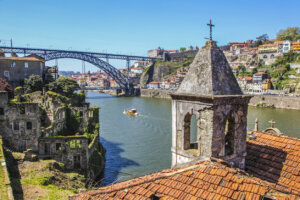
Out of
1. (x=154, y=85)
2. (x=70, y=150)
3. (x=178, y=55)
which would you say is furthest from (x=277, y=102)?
(x=178, y=55)

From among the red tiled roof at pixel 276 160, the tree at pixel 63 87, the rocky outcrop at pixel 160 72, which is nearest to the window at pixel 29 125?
the tree at pixel 63 87

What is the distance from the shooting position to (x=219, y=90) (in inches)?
279

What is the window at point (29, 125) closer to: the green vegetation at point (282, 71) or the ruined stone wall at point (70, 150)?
the ruined stone wall at point (70, 150)

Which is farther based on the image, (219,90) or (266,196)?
(219,90)

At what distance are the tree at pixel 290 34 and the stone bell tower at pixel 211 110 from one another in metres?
118

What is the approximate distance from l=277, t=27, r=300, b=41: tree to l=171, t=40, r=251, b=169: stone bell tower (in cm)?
11793

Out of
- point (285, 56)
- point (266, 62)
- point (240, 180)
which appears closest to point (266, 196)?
point (240, 180)

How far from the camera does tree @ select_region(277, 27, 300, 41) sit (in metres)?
107

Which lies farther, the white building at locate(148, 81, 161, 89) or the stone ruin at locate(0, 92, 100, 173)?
the white building at locate(148, 81, 161, 89)

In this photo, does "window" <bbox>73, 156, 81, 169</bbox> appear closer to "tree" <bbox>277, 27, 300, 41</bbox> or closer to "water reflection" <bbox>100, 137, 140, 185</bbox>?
"water reflection" <bbox>100, 137, 140, 185</bbox>

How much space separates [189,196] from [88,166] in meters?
14.3

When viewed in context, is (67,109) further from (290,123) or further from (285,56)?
(285,56)

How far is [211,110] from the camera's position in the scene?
6859mm

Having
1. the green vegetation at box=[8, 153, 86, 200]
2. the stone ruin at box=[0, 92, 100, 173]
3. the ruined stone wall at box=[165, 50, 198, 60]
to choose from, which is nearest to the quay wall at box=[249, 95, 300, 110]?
the stone ruin at box=[0, 92, 100, 173]
